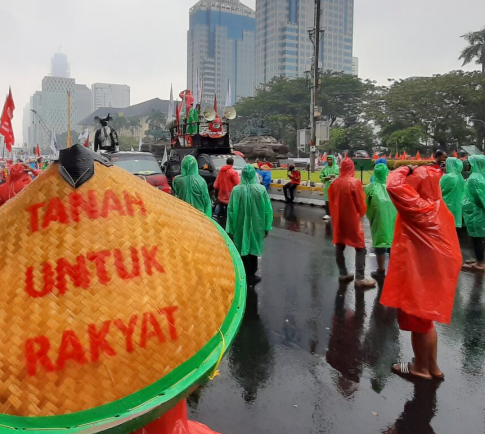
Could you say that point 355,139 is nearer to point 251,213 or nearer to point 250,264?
point 250,264

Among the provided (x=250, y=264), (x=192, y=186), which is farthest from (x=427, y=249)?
(x=192, y=186)

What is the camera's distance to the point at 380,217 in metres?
6.86

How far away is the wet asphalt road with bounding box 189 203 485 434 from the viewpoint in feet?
10.6

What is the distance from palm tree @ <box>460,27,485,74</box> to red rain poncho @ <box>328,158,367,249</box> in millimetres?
44199

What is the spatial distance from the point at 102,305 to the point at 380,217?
6060 millimetres

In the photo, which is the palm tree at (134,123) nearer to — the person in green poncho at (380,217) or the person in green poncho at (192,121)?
the person in green poncho at (192,121)

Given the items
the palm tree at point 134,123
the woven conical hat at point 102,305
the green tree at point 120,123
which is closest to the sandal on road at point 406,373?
the woven conical hat at point 102,305

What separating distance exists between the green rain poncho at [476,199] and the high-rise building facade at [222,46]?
353ft

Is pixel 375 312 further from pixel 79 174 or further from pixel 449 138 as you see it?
pixel 449 138

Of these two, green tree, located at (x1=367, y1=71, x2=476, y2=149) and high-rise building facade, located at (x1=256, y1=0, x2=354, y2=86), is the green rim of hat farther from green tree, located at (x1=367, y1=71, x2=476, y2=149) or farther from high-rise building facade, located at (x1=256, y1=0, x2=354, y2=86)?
high-rise building facade, located at (x1=256, y1=0, x2=354, y2=86)

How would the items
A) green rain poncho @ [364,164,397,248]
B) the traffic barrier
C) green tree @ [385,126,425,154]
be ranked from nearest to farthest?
green rain poncho @ [364,164,397,248]
the traffic barrier
green tree @ [385,126,425,154]

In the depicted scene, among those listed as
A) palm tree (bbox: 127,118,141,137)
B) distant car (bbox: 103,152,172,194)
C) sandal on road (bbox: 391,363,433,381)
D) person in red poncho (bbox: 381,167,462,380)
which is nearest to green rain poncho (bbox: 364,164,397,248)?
sandal on road (bbox: 391,363,433,381)

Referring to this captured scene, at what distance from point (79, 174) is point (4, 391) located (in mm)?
600

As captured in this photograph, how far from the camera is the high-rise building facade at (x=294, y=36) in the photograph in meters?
104
